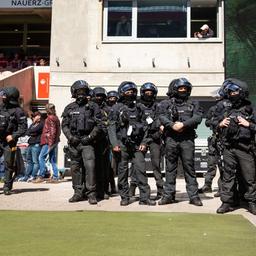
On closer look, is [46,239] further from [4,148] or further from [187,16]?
[187,16]

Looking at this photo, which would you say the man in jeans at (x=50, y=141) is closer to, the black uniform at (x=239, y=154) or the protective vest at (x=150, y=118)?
the protective vest at (x=150, y=118)

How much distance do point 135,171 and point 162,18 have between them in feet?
30.8

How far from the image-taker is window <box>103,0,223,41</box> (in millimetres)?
16413

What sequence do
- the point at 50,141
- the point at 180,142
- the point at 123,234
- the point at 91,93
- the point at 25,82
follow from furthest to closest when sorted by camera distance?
the point at 25,82 → the point at 50,141 → the point at 91,93 → the point at 180,142 → the point at 123,234

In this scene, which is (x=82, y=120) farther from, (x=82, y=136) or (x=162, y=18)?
(x=162, y=18)

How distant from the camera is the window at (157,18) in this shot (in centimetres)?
1641

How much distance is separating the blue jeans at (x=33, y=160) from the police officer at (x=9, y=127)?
3612 millimetres

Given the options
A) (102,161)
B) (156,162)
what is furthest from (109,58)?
(156,162)

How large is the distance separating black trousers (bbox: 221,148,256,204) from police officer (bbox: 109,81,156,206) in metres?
1.39

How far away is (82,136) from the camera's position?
8.78m

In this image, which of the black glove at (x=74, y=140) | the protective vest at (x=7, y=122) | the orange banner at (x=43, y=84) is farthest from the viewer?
the orange banner at (x=43, y=84)

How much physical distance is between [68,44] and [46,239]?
1150 cm

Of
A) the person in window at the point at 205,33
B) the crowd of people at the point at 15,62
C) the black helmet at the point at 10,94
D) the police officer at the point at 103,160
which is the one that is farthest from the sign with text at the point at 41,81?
the police officer at the point at 103,160

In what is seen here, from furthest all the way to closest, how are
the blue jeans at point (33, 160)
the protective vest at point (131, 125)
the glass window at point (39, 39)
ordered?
the glass window at point (39, 39)
the blue jeans at point (33, 160)
the protective vest at point (131, 125)
